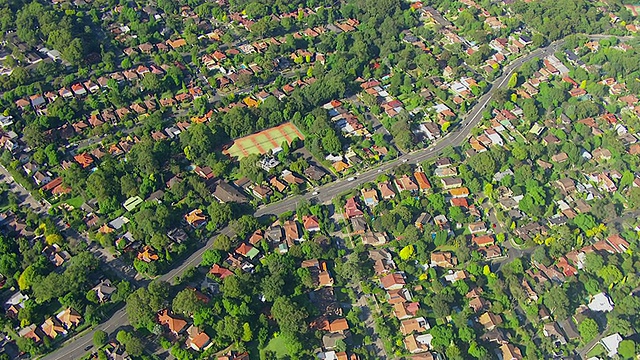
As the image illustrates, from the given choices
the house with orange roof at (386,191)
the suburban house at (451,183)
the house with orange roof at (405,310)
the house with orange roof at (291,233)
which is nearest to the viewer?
the house with orange roof at (405,310)

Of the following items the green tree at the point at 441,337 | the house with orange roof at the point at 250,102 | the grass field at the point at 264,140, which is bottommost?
the green tree at the point at 441,337

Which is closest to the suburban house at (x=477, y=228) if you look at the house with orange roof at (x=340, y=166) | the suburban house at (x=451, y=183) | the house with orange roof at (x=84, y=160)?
the suburban house at (x=451, y=183)

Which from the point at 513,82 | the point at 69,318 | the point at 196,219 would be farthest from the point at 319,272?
the point at 513,82

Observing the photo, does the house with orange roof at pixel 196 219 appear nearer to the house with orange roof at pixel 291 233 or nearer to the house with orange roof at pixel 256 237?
the house with orange roof at pixel 256 237

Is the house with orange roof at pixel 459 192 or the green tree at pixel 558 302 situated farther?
the house with orange roof at pixel 459 192

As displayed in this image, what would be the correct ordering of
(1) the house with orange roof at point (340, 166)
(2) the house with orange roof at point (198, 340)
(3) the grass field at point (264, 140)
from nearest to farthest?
(2) the house with orange roof at point (198, 340) → (1) the house with orange roof at point (340, 166) → (3) the grass field at point (264, 140)

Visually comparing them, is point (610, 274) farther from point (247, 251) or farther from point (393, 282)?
point (247, 251)
